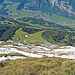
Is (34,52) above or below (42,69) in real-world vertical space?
below

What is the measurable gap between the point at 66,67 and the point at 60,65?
2.21 m

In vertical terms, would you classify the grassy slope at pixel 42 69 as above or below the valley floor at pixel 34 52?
above

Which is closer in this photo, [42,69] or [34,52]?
[42,69]

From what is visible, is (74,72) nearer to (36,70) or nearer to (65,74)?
(65,74)

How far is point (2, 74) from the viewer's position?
133ft

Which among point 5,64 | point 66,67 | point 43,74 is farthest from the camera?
point 5,64

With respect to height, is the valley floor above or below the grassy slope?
below

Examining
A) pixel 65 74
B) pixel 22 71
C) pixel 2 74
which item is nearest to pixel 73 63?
pixel 65 74

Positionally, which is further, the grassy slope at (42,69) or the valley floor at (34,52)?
the valley floor at (34,52)

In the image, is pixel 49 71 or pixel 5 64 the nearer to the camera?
pixel 49 71

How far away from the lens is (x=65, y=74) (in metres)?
40.1

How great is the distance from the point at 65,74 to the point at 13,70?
8.07 metres

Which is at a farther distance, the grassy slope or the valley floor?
the valley floor

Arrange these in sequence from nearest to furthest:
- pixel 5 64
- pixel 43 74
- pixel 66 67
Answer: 1. pixel 43 74
2. pixel 66 67
3. pixel 5 64
